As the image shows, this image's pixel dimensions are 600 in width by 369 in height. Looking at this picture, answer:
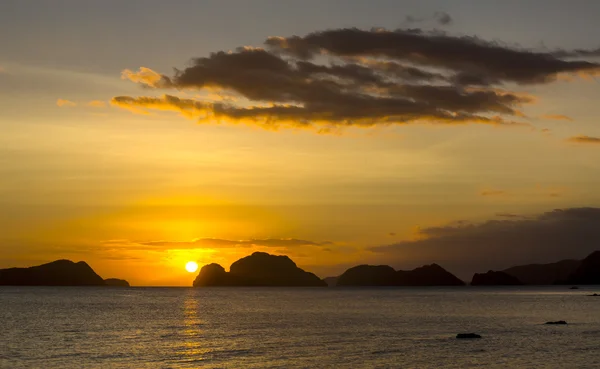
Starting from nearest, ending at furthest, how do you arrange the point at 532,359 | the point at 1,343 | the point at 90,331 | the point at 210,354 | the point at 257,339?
the point at 532,359, the point at 210,354, the point at 1,343, the point at 257,339, the point at 90,331

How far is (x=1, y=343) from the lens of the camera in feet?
338

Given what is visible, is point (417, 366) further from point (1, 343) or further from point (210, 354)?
point (1, 343)

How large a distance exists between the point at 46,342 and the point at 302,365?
4649 centimetres

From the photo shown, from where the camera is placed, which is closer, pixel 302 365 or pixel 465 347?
pixel 302 365

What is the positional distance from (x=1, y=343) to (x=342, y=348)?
168 feet

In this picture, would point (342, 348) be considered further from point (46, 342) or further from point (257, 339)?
point (46, 342)

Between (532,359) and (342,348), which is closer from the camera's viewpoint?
(532,359)

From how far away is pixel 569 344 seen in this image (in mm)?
101188

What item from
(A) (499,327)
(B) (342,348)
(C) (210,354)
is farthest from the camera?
(A) (499,327)

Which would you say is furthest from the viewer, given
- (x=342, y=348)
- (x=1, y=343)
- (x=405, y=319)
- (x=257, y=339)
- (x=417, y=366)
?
(x=405, y=319)

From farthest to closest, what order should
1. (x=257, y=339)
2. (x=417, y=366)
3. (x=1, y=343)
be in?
(x=257, y=339) → (x=1, y=343) → (x=417, y=366)

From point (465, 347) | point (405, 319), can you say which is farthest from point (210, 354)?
point (405, 319)

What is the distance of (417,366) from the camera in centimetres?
7800

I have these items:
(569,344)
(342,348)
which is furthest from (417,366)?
(569,344)
